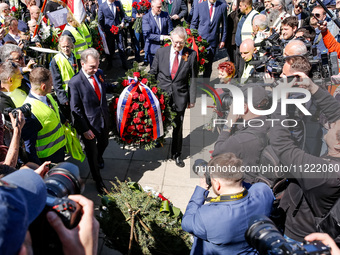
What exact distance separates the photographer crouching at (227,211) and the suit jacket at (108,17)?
7.72 metres

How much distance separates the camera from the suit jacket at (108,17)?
30.2 feet

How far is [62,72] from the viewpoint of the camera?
5.41 meters

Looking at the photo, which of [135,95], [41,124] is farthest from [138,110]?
[41,124]

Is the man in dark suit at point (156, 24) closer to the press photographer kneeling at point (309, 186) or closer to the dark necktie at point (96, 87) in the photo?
the dark necktie at point (96, 87)

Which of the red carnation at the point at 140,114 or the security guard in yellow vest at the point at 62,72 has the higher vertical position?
the security guard in yellow vest at the point at 62,72

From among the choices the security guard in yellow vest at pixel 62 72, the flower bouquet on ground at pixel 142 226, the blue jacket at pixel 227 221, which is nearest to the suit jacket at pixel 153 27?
the security guard in yellow vest at pixel 62 72

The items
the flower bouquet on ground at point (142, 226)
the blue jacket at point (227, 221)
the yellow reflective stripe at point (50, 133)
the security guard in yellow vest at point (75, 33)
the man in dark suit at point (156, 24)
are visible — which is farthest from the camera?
the man in dark suit at point (156, 24)

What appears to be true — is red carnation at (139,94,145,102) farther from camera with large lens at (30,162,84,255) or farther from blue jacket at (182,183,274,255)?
camera with large lens at (30,162,84,255)

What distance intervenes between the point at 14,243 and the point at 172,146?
4511 mm

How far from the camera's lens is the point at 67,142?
187 inches

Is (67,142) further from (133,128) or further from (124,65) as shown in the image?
(124,65)

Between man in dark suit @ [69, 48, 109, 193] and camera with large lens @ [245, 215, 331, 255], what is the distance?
306 centimetres

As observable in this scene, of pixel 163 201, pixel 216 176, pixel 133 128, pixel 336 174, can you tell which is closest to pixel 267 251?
pixel 216 176

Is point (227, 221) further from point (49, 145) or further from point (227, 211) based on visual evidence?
point (49, 145)
